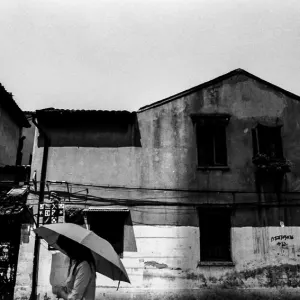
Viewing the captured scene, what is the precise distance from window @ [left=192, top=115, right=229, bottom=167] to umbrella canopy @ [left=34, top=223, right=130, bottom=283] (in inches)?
327

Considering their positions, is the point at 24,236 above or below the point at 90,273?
above

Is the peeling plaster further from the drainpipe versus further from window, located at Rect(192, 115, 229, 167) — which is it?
window, located at Rect(192, 115, 229, 167)

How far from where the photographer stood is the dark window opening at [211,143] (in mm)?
13602

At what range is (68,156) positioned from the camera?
13.3 m

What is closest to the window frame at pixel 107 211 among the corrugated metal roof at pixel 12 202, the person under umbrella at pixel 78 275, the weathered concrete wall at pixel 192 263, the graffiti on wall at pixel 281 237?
the weathered concrete wall at pixel 192 263

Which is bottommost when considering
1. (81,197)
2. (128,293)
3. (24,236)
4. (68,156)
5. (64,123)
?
(128,293)

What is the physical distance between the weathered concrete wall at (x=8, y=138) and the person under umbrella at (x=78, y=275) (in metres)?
12.7

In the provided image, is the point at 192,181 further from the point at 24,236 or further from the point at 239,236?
the point at 24,236

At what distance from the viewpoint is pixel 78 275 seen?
4.92 m

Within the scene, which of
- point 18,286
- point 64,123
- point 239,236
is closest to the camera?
point 18,286

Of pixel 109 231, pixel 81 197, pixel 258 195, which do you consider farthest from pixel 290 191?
pixel 81 197

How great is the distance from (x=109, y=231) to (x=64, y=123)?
428 centimetres

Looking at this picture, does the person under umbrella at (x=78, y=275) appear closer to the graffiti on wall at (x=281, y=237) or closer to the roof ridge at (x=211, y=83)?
the roof ridge at (x=211, y=83)

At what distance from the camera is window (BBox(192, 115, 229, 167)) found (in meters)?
13.6
